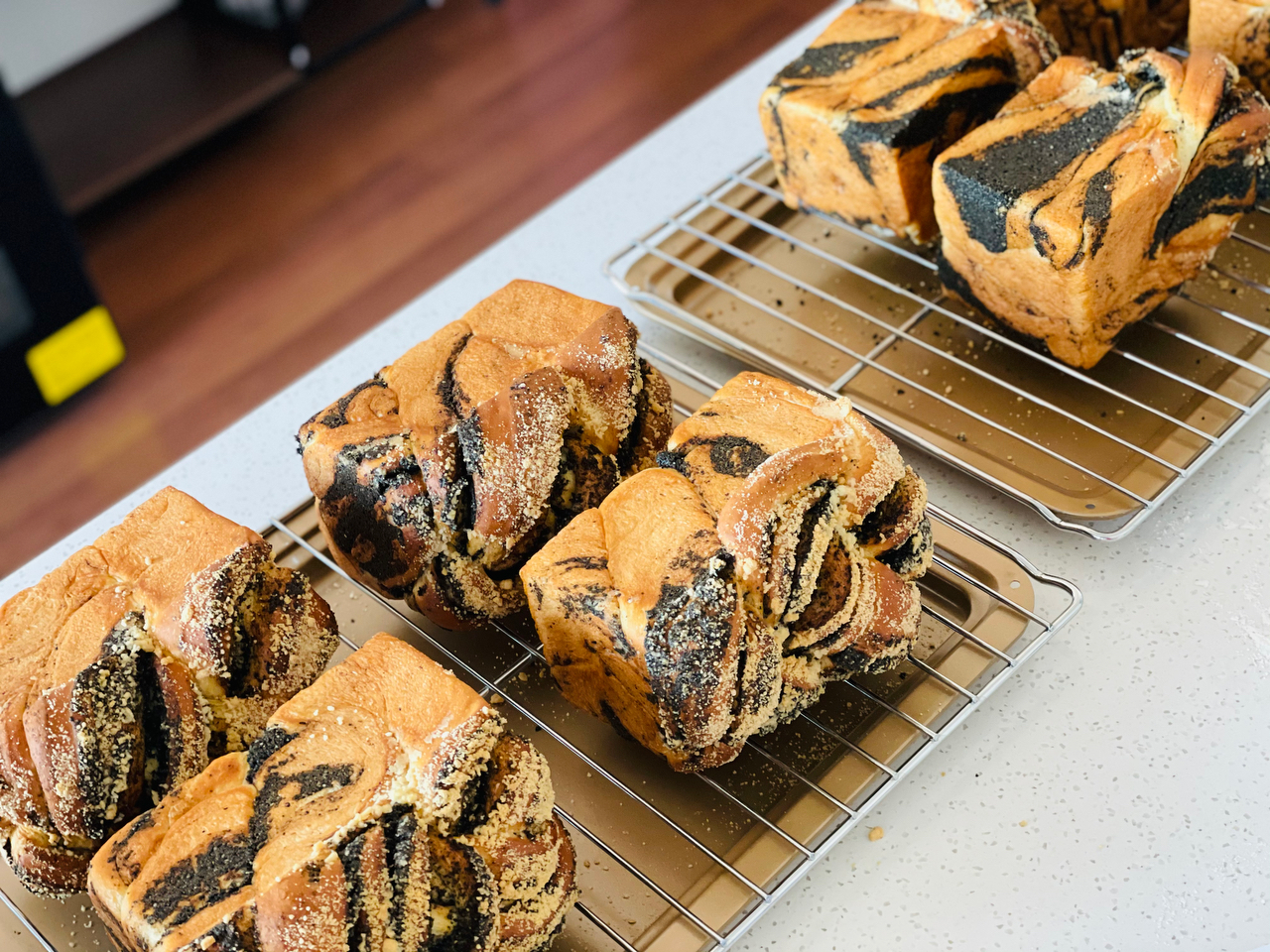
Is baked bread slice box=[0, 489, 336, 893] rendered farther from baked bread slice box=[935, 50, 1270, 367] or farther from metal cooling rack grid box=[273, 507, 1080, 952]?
baked bread slice box=[935, 50, 1270, 367]

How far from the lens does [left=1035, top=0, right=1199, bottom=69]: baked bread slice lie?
1.55 m

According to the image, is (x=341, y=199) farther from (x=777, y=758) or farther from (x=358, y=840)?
(x=358, y=840)

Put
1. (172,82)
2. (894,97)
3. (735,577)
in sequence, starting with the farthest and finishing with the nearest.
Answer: (172,82) < (894,97) < (735,577)

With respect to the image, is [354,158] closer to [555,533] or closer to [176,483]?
[176,483]

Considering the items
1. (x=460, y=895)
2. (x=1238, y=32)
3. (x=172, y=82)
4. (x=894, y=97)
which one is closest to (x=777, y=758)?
(x=460, y=895)

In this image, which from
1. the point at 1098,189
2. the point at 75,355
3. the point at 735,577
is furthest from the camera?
the point at 75,355

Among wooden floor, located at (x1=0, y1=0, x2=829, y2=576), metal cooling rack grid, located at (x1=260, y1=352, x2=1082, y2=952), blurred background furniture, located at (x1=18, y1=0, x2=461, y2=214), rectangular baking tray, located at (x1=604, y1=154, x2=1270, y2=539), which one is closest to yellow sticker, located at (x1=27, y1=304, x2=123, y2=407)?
wooden floor, located at (x1=0, y1=0, x2=829, y2=576)

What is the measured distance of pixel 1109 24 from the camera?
1.56m

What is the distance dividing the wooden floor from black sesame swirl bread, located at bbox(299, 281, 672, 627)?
5.24ft

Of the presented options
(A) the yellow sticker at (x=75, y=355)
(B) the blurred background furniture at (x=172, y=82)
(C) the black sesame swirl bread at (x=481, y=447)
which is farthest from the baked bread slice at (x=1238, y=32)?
(B) the blurred background furniture at (x=172, y=82)

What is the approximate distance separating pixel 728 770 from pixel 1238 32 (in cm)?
96

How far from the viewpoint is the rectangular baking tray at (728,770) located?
1024mm

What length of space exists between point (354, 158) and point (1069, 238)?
2394mm

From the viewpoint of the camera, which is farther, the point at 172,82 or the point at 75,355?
the point at 172,82
